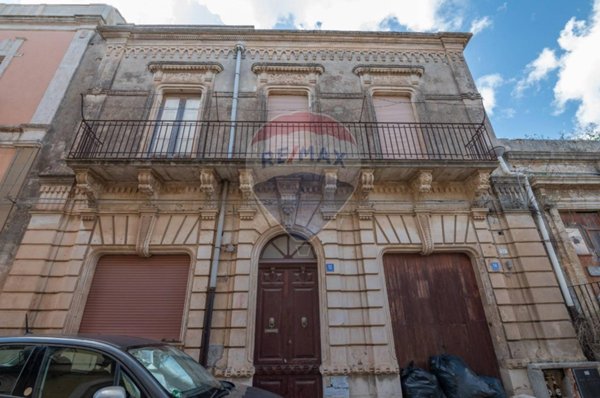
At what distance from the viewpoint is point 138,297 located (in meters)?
5.94

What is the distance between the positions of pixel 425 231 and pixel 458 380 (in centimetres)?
284

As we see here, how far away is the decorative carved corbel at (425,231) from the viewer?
632 cm

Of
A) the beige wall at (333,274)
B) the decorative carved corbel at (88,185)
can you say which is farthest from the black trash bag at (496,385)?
the decorative carved corbel at (88,185)

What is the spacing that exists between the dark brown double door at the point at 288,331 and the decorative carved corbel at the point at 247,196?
1.18 m

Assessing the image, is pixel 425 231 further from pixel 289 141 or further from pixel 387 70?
pixel 387 70

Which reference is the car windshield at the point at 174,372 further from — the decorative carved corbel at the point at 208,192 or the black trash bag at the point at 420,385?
the black trash bag at the point at 420,385

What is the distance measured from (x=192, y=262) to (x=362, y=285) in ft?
12.1

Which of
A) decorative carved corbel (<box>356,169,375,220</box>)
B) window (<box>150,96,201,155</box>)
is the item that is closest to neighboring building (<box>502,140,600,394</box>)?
decorative carved corbel (<box>356,169,375,220</box>)

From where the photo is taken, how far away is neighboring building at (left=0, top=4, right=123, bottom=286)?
6516 millimetres

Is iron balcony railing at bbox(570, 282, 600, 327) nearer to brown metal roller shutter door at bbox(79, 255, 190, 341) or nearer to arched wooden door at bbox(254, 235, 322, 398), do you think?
arched wooden door at bbox(254, 235, 322, 398)

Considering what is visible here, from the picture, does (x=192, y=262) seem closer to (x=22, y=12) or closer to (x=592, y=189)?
(x=592, y=189)

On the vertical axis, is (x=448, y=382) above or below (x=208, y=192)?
below

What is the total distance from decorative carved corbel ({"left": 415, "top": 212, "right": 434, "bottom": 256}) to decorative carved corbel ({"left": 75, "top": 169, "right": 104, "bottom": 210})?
24.0 ft

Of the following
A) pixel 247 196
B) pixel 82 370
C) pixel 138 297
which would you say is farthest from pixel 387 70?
pixel 82 370
